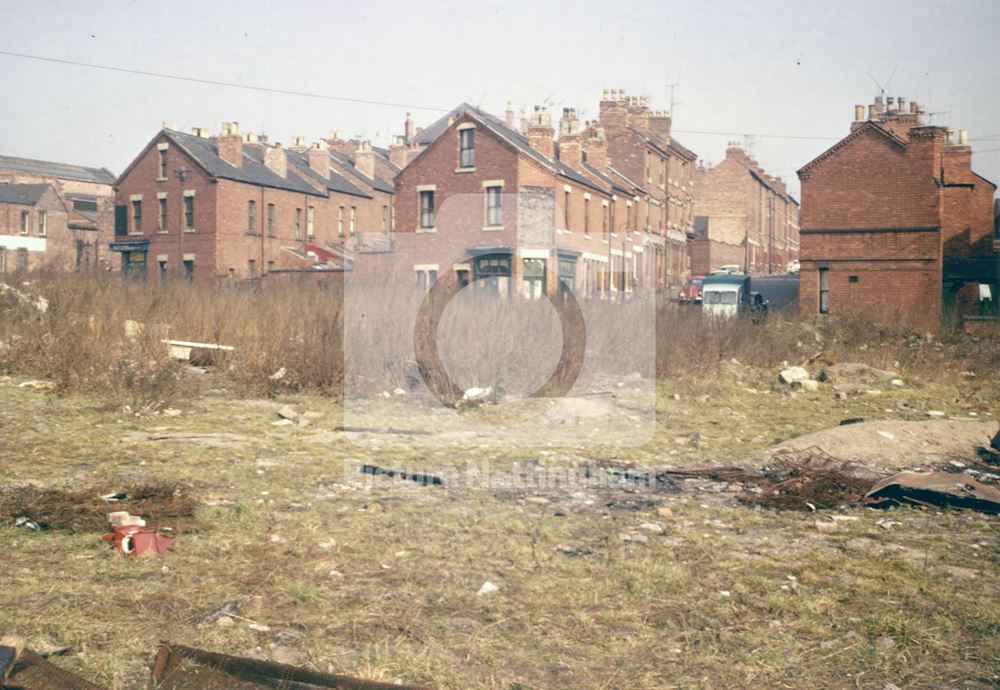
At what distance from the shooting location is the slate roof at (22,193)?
51625mm

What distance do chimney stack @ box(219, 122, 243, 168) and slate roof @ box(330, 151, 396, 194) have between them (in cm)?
945

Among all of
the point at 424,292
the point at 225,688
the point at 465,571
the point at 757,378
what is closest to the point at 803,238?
the point at 757,378

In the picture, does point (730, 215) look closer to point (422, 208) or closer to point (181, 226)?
point (422, 208)

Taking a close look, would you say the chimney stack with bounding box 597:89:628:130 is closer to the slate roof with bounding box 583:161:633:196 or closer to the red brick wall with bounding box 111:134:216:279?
the slate roof with bounding box 583:161:633:196

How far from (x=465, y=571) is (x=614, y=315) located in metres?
11.3

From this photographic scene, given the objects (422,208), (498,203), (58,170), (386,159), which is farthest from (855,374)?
(58,170)

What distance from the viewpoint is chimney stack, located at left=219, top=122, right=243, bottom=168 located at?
39406mm

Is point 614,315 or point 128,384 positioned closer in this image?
point 128,384

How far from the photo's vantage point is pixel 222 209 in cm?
3769

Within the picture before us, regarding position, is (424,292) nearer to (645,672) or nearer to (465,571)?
(465,571)

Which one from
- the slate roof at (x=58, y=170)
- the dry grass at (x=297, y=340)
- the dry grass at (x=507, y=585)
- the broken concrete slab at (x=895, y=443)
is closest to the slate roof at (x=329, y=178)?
the dry grass at (x=297, y=340)

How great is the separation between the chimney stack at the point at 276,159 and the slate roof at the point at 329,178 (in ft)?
4.64

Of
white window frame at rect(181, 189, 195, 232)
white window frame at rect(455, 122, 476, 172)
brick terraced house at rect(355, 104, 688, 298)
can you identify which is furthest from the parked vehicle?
white window frame at rect(181, 189, 195, 232)

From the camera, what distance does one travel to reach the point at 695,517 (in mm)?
6312
